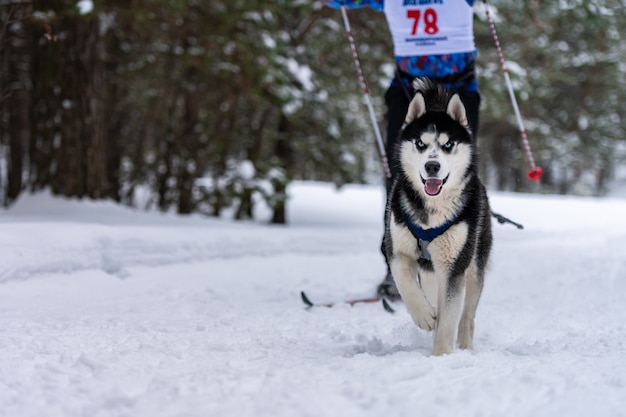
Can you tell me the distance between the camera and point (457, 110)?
3.39 metres

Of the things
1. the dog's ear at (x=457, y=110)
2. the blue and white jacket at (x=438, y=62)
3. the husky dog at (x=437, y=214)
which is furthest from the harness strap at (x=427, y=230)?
the blue and white jacket at (x=438, y=62)

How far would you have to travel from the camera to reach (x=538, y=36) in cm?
1692

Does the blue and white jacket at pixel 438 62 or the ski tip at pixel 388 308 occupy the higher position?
the blue and white jacket at pixel 438 62

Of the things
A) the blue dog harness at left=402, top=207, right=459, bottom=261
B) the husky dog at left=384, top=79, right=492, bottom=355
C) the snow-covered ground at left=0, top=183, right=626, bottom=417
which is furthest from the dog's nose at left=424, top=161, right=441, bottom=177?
the snow-covered ground at left=0, top=183, right=626, bottom=417

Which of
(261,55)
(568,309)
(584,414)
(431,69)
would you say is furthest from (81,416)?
(261,55)

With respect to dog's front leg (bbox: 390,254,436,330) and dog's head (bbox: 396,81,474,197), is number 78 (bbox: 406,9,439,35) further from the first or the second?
dog's front leg (bbox: 390,254,436,330)

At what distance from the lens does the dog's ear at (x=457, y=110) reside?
3381 mm

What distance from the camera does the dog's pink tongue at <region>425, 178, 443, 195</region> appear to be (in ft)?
10.6

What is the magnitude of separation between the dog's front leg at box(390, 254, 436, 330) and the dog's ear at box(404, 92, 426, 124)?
2.55 feet

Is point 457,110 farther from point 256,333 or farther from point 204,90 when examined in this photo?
point 204,90

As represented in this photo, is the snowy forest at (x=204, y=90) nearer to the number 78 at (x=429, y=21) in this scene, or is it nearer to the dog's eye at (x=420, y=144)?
the number 78 at (x=429, y=21)

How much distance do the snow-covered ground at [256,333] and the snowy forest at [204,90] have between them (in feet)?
5.53

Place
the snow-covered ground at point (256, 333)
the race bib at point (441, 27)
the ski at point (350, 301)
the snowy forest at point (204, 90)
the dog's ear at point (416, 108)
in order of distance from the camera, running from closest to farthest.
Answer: the snow-covered ground at point (256, 333) < the dog's ear at point (416, 108) < the race bib at point (441, 27) < the ski at point (350, 301) < the snowy forest at point (204, 90)

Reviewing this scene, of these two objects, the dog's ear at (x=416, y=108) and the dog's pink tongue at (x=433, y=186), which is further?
the dog's ear at (x=416, y=108)
